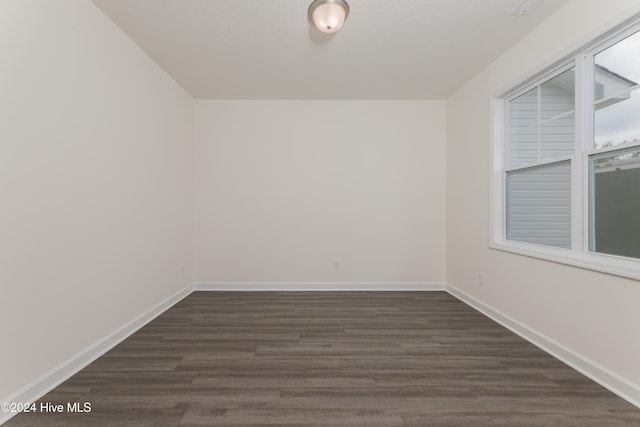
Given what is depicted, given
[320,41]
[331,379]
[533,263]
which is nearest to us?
[331,379]

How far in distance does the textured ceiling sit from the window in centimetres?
56

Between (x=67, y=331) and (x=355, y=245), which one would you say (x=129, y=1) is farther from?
(x=355, y=245)

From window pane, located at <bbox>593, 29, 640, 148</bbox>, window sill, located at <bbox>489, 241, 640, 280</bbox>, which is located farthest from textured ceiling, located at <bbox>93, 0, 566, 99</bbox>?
window sill, located at <bbox>489, 241, 640, 280</bbox>

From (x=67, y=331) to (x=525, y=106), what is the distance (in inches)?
165

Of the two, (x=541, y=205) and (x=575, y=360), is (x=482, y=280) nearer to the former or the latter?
(x=541, y=205)

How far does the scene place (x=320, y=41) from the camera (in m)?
2.54

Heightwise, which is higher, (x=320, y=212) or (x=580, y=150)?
(x=580, y=150)

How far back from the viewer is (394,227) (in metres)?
3.98

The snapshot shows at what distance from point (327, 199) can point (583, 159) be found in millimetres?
2642

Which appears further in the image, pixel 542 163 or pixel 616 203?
pixel 542 163

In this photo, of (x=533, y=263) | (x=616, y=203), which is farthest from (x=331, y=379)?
(x=616, y=203)

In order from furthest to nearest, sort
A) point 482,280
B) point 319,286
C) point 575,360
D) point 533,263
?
1. point 319,286
2. point 482,280
3. point 533,263
4. point 575,360

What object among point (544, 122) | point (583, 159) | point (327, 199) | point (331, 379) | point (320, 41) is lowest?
point (331, 379)

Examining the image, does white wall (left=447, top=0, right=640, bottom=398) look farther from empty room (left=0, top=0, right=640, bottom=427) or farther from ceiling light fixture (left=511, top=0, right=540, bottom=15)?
ceiling light fixture (left=511, top=0, right=540, bottom=15)
